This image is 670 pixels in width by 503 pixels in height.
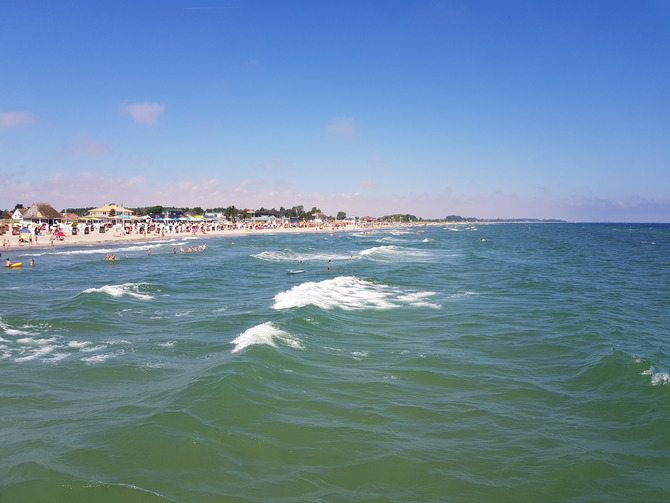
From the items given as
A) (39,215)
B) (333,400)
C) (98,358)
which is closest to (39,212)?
(39,215)

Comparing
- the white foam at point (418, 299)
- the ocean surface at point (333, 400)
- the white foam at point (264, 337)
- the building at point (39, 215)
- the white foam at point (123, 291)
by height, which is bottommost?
the ocean surface at point (333, 400)

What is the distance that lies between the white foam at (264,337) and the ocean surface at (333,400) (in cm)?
14

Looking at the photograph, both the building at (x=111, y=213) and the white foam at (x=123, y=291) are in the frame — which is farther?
the building at (x=111, y=213)

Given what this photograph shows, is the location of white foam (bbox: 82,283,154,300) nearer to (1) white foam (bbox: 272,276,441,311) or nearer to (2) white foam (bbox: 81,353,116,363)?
(1) white foam (bbox: 272,276,441,311)

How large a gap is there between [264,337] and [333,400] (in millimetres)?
5985

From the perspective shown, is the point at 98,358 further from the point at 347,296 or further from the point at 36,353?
the point at 347,296

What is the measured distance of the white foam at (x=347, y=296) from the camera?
24.3 m

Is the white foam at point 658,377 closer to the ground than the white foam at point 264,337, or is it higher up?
closer to the ground

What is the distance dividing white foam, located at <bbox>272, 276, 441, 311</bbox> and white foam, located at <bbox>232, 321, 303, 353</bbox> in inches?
193

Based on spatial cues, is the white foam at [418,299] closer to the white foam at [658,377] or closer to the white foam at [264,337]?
the white foam at [264,337]

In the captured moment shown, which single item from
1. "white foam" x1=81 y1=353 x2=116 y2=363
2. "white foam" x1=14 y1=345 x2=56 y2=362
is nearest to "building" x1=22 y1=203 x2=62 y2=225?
"white foam" x1=14 y1=345 x2=56 y2=362

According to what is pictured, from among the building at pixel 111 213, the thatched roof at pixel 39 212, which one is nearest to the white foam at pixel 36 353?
the thatched roof at pixel 39 212

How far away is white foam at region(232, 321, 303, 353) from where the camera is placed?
16.4 metres

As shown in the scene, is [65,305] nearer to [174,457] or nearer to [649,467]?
[174,457]
